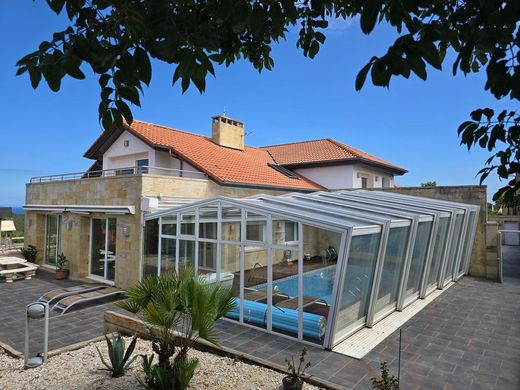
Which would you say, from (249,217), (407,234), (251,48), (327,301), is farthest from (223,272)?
(251,48)

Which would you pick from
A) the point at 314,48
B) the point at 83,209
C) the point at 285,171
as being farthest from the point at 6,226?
the point at 314,48

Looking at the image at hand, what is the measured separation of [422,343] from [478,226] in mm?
11466

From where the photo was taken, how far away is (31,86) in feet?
6.67

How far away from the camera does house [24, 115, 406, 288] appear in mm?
14594

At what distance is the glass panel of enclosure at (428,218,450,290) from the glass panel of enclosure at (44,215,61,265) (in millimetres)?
17484

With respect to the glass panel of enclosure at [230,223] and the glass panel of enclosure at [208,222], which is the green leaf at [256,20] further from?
the glass panel of enclosure at [208,222]

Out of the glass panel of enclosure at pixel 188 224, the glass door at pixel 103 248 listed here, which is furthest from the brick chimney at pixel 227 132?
the glass panel of enclosure at pixel 188 224

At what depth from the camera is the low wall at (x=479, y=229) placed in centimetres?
1706

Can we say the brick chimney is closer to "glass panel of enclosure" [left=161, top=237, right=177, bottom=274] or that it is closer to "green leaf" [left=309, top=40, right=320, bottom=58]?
"glass panel of enclosure" [left=161, top=237, right=177, bottom=274]

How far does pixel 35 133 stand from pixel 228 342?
51.7ft

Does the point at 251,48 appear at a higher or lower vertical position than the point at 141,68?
higher

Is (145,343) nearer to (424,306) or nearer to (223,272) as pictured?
(223,272)

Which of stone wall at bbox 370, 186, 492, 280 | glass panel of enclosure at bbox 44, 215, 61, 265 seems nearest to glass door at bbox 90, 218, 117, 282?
glass panel of enclosure at bbox 44, 215, 61, 265

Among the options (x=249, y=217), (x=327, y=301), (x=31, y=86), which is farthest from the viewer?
(x=249, y=217)
